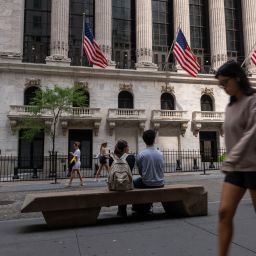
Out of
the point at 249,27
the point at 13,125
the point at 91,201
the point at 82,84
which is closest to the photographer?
the point at 91,201

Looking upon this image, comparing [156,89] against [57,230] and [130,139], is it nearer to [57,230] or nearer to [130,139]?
[130,139]

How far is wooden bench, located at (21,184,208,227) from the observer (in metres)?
5.63

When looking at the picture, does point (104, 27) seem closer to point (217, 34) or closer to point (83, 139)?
point (83, 139)

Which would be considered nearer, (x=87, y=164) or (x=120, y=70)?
(x=87, y=164)

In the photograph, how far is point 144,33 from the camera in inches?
1233

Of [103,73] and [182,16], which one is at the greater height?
[182,16]

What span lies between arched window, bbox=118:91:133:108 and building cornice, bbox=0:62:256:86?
1.43m

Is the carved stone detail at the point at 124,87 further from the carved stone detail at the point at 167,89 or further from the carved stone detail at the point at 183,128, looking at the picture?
the carved stone detail at the point at 183,128

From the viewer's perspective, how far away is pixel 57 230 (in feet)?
18.9

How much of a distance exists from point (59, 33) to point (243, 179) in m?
28.9

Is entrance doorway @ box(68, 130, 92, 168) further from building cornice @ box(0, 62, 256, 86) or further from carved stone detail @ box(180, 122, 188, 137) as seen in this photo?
carved stone detail @ box(180, 122, 188, 137)

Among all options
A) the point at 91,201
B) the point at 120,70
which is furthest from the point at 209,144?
the point at 91,201

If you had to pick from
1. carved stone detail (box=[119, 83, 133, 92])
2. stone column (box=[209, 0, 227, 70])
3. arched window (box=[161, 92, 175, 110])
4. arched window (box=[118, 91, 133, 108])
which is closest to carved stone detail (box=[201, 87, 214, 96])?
stone column (box=[209, 0, 227, 70])

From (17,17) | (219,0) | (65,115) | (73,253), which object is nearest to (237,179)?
(73,253)
